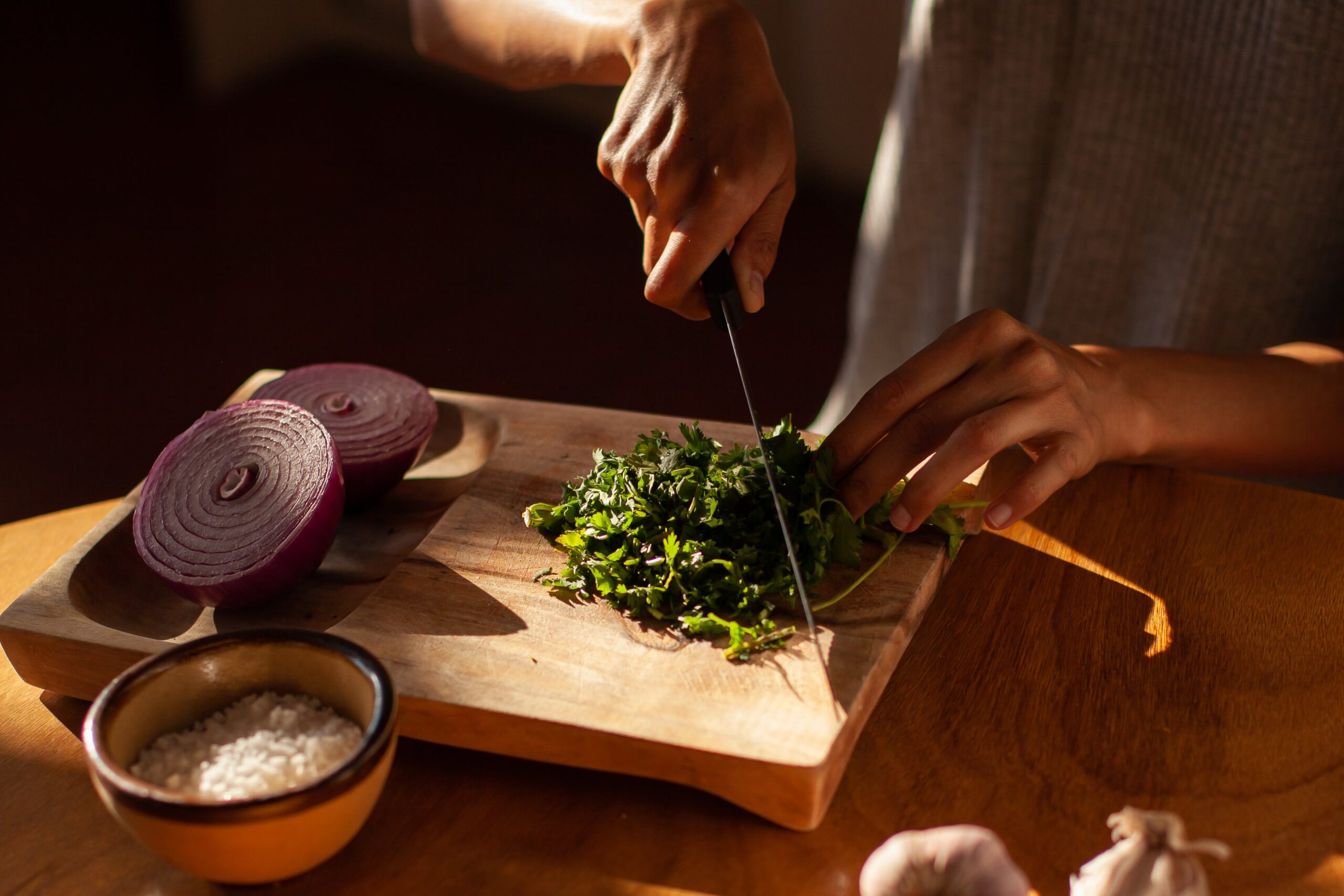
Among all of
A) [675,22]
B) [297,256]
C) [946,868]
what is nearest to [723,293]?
[675,22]

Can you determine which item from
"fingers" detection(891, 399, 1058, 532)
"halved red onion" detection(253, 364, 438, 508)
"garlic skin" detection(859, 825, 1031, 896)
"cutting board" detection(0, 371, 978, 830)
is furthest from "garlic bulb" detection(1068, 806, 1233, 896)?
"halved red onion" detection(253, 364, 438, 508)

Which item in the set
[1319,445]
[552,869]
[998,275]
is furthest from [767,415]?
[552,869]

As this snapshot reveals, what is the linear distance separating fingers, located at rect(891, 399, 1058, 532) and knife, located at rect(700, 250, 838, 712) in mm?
151

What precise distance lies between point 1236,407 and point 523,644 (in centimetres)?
112

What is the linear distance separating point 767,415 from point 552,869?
2.90 m

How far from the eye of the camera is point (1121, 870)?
90 centimetres

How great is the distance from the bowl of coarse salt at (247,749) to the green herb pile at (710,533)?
0.37 meters

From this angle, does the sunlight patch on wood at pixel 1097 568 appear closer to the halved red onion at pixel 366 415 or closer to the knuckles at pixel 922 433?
the knuckles at pixel 922 433

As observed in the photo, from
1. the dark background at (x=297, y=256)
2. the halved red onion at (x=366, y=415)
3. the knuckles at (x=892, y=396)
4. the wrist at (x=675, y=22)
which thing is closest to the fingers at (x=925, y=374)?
the knuckles at (x=892, y=396)

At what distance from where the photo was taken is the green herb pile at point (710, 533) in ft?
4.27

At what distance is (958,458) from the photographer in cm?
136

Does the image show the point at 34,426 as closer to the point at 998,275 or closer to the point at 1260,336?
the point at 998,275

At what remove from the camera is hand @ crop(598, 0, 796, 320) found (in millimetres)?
1457

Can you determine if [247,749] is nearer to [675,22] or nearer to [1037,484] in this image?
[1037,484]
